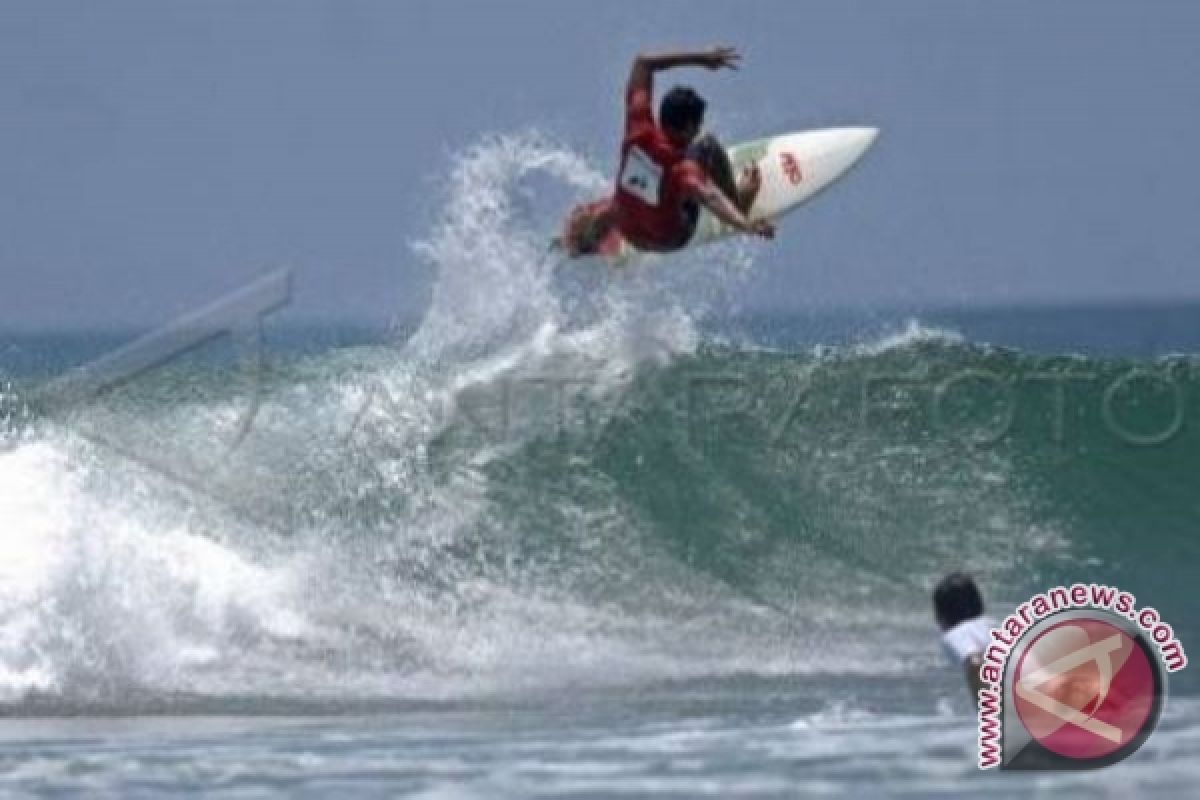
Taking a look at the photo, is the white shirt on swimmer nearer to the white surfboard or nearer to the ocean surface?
the ocean surface

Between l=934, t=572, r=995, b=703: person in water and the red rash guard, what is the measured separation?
4257mm

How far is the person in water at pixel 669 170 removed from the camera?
1102 cm

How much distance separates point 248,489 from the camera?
42.0 feet

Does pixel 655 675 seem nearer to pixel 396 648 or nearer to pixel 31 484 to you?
pixel 396 648

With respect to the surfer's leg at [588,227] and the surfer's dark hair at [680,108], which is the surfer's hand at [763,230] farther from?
the surfer's leg at [588,227]

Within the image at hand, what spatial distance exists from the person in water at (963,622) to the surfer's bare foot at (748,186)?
479 centimetres

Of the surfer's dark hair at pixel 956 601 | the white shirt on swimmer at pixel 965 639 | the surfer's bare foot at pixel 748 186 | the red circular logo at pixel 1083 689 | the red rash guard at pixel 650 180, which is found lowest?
the red circular logo at pixel 1083 689

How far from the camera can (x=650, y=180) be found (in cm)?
1136

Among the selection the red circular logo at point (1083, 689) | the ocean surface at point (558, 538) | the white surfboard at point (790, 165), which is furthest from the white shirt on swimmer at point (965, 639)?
the white surfboard at point (790, 165)

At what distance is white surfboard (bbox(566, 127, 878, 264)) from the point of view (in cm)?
1349

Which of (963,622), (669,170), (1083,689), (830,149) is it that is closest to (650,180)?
(669,170)

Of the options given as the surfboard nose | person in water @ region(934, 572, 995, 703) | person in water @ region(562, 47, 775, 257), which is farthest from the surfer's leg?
person in water @ region(934, 572, 995, 703)

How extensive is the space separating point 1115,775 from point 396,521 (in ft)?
17.0

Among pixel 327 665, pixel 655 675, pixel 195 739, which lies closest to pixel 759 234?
pixel 655 675
